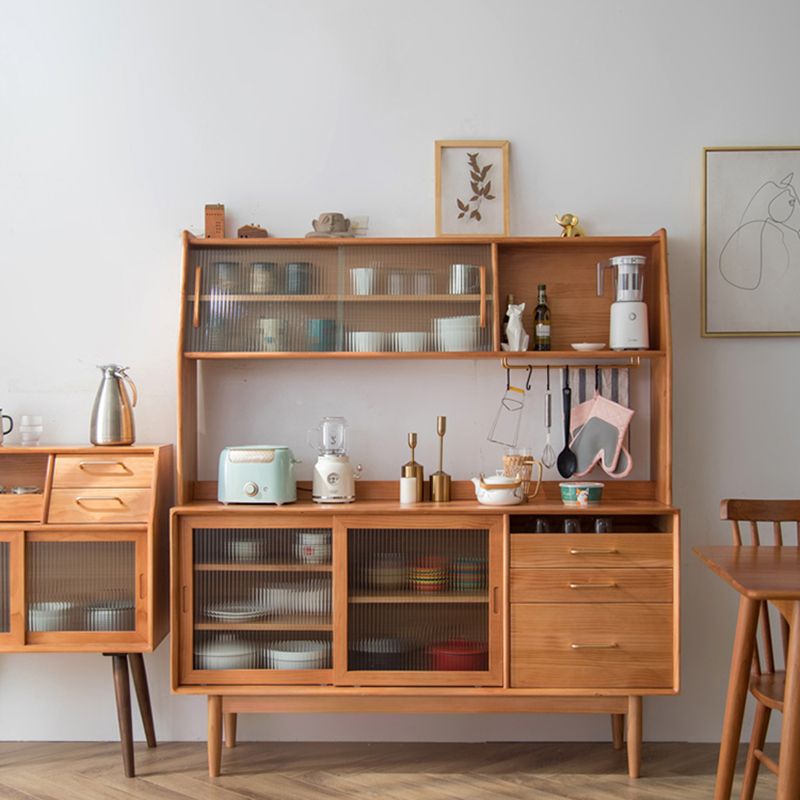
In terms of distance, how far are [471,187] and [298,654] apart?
5.91 feet

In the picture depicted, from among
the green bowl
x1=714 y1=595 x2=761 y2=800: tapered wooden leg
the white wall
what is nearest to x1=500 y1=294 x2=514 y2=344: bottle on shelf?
the white wall

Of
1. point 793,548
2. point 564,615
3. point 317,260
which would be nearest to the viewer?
point 793,548

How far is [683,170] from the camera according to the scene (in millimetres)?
3727

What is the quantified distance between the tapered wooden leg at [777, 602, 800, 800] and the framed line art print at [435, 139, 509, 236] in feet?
6.12

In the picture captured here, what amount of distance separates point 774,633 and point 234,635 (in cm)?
201

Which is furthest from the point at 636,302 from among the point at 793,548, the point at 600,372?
the point at 793,548

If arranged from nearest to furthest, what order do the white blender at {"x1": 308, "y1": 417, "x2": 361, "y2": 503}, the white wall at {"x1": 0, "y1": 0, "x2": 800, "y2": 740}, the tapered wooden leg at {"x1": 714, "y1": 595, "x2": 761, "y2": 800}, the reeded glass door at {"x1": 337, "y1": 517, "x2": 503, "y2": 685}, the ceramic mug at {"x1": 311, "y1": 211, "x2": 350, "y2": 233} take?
the tapered wooden leg at {"x1": 714, "y1": 595, "x2": 761, "y2": 800}, the reeded glass door at {"x1": 337, "y1": 517, "x2": 503, "y2": 685}, the white blender at {"x1": 308, "y1": 417, "x2": 361, "y2": 503}, the ceramic mug at {"x1": 311, "y1": 211, "x2": 350, "y2": 233}, the white wall at {"x1": 0, "y1": 0, "x2": 800, "y2": 740}

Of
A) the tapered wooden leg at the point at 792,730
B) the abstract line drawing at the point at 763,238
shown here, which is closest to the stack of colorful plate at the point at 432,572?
the tapered wooden leg at the point at 792,730

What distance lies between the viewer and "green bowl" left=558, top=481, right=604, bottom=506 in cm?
348

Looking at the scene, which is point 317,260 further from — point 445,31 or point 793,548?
point 793,548

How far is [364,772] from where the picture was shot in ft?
11.4

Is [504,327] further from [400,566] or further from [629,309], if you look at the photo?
[400,566]

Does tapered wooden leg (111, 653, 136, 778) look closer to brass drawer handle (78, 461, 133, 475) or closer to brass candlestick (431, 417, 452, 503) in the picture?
brass drawer handle (78, 461, 133, 475)

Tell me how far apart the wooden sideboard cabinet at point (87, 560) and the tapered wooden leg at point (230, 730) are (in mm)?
390
